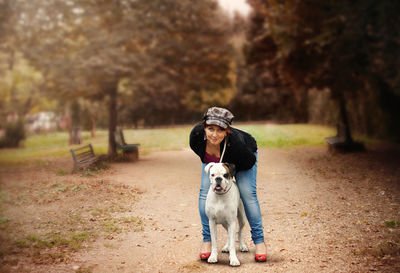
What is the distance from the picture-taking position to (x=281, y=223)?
523 cm

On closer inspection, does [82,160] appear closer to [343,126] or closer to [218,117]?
[218,117]

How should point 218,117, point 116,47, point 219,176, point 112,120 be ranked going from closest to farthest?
point 219,176 < point 218,117 < point 116,47 < point 112,120

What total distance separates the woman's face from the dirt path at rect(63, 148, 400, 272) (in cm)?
127

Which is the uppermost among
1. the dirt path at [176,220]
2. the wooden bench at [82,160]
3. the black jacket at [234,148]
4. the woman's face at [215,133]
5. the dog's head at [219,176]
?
the woman's face at [215,133]

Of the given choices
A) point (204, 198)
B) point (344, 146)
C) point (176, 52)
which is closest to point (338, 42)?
point (344, 146)

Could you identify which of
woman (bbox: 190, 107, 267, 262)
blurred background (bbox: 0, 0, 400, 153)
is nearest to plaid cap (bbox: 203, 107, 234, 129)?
woman (bbox: 190, 107, 267, 262)

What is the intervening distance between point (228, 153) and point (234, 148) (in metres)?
0.08

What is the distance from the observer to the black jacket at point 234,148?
3.48 metres

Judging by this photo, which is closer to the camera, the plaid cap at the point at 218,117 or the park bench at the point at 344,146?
the plaid cap at the point at 218,117

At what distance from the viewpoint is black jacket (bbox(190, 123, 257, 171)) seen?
3.48 metres

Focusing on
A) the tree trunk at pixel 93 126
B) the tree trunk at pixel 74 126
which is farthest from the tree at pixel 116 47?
the tree trunk at pixel 93 126

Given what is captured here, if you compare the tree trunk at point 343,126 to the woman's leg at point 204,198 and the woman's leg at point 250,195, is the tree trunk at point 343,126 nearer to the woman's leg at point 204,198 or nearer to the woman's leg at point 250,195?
the woman's leg at point 250,195

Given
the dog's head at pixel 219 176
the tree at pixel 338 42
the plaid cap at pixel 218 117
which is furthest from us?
the tree at pixel 338 42

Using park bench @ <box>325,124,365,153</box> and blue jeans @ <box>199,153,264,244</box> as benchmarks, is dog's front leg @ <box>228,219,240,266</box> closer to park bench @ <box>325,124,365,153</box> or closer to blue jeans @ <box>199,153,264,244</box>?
blue jeans @ <box>199,153,264,244</box>
